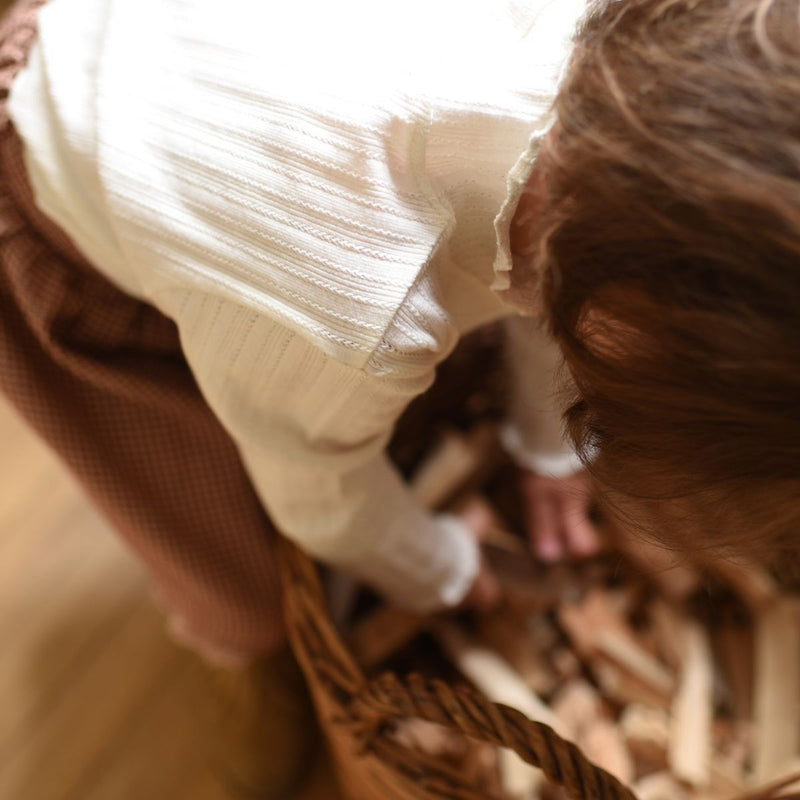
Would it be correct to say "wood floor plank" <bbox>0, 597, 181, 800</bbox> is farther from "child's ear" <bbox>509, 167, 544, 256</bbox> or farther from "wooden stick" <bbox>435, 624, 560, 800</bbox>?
"child's ear" <bbox>509, 167, 544, 256</bbox>

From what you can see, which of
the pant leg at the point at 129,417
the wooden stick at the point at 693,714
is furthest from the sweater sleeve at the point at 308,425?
the wooden stick at the point at 693,714

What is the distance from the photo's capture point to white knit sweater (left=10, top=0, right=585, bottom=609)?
0.46m

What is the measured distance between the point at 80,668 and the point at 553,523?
0.58 meters

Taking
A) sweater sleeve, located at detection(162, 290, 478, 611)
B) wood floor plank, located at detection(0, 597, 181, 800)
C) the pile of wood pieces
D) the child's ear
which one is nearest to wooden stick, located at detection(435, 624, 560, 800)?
the pile of wood pieces

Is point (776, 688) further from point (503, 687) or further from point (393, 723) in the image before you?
point (393, 723)

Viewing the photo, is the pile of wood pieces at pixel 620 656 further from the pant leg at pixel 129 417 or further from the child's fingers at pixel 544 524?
the pant leg at pixel 129 417

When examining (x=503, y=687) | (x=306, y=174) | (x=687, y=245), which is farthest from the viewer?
(x=503, y=687)

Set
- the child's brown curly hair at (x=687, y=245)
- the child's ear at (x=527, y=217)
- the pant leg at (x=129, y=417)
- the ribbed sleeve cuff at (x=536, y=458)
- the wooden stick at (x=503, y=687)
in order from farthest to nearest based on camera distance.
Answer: the ribbed sleeve cuff at (x=536, y=458) < the wooden stick at (x=503, y=687) < the pant leg at (x=129, y=417) < the child's ear at (x=527, y=217) < the child's brown curly hair at (x=687, y=245)

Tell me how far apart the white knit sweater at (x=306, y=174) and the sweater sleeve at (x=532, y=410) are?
0.23 meters

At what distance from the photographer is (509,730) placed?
1.77 feet

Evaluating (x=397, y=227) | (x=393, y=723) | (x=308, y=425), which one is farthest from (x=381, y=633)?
(x=397, y=227)

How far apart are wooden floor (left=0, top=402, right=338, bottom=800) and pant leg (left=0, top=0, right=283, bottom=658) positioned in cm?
21

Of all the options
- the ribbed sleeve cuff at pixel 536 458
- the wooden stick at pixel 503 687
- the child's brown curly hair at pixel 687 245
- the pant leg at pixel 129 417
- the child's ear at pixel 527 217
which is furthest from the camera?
the ribbed sleeve cuff at pixel 536 458

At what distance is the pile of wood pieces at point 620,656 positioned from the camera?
0.81 metres
